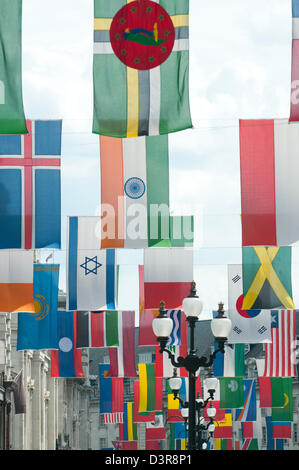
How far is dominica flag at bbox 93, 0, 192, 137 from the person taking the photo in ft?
60.1

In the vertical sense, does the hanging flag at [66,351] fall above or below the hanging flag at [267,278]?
below

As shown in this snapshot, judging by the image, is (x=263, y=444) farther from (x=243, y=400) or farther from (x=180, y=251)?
(x=180, y=251)

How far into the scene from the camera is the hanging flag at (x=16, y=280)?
2511cm

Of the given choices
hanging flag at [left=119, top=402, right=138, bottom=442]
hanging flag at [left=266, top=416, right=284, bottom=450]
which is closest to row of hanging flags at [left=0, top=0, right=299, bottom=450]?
hanging flag at [left=119, top=402, right=138, bottom=442]

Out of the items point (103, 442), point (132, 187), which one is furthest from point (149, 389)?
point (103, 442)

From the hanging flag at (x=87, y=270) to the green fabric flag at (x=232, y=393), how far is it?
16.5 m

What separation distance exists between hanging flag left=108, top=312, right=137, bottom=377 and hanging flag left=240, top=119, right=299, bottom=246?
14824 mm

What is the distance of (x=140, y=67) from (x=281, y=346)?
19.7 metres

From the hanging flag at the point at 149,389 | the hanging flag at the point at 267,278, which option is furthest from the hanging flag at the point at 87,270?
the hanging flag at the point at 149,389

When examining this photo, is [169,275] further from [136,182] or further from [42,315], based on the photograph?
[136,182]

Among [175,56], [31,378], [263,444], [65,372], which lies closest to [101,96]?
[175,56]

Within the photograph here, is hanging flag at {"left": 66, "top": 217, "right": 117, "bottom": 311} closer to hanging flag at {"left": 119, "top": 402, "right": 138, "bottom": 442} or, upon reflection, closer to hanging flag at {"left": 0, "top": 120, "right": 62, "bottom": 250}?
hanging flag at {"left": 0, "top": 120, "right": 62, "bottom": 250}

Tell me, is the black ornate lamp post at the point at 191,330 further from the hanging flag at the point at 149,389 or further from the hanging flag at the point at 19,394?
the hanging flag at the point at 19,394

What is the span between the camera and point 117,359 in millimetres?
37000
